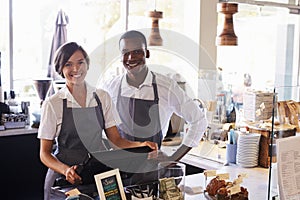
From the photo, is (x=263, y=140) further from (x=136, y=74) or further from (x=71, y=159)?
(x=71, y=159)

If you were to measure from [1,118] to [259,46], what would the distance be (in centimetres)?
339

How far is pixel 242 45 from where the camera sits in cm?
519

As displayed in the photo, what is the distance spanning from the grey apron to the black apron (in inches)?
5.6

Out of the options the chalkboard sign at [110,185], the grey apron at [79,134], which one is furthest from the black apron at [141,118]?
the chalkboard sign at [110,185]

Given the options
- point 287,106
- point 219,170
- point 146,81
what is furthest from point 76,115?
point 287,106

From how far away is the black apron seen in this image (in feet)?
7.72

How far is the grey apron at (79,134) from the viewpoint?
223 centimetres

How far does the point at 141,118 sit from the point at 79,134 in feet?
1.18

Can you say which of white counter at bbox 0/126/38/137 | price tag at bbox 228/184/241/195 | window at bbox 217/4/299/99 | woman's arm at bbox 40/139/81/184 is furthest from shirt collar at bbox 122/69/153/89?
window at bbox 217/4/299/99

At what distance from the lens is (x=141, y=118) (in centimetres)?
236

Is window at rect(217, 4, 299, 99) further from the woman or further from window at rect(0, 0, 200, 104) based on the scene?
the woman

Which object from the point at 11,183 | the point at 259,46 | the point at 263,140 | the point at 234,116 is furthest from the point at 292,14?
the point at 11,183

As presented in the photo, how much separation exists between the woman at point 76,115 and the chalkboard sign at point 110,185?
80 centimetres

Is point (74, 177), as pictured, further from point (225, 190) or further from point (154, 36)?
point (154, 36)
